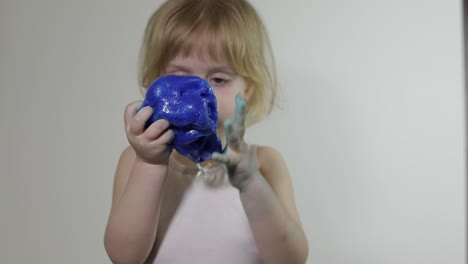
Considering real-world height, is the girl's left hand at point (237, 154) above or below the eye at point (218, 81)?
below

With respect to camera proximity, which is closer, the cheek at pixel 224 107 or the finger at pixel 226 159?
the finger at pixel 226 159

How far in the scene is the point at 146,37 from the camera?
32.8 inches

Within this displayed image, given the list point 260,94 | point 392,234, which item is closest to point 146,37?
point 260,94

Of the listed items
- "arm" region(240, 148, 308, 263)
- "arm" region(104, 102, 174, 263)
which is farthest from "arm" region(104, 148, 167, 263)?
"arm" region(240, 148, 308, 263)

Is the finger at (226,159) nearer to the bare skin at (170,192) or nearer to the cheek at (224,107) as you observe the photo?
the bare skin at (170,192)

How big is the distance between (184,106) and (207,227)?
21 cm

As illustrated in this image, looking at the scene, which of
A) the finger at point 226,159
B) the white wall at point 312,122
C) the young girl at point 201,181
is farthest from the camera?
the white wall at point 312,122

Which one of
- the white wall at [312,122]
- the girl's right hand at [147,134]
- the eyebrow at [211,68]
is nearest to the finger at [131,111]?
the girl's right hand at [147,134]

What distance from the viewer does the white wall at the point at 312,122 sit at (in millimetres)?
1066

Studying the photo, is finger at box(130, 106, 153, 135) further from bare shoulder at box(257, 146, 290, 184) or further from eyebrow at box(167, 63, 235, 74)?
bare shoulder at box(257, 146, 290, 184)

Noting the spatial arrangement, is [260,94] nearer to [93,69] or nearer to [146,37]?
[146,37]

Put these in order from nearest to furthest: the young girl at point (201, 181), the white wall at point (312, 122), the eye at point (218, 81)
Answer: the young girl at point (201, 181) < the eye at point (218, 81) < the white wall at point (312, 122)

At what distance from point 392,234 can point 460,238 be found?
128 mm

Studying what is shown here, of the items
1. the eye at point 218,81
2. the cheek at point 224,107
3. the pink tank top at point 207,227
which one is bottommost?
the pink tank top at point 207,227
